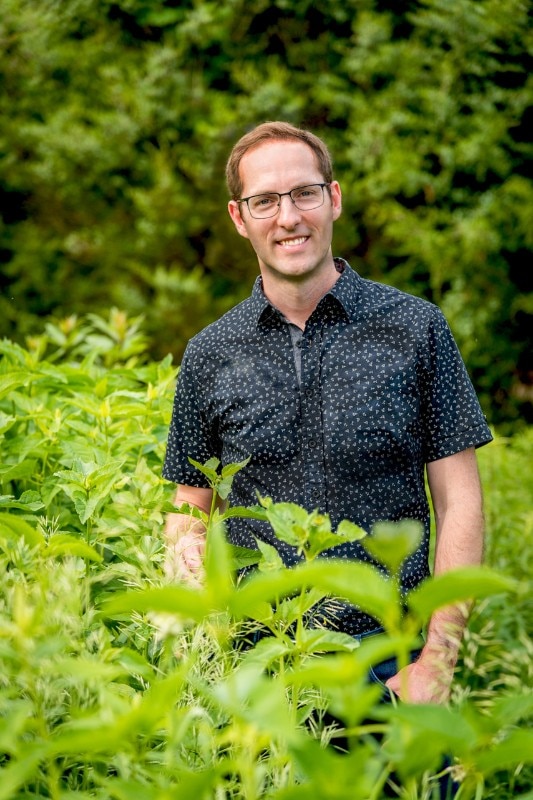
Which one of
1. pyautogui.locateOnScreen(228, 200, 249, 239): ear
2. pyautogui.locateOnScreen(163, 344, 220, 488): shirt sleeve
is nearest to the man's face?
pyautogui.locateOnScreen(228, 200, 249, 239): ear

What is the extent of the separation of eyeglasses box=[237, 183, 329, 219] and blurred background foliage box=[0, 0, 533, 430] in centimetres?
363

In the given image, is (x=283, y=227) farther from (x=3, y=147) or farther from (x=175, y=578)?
(x=3, y=147)

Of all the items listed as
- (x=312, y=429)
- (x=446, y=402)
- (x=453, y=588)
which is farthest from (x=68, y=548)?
(x=446, y=402)

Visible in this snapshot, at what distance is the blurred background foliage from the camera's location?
19.0 feet

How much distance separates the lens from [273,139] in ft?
7.61

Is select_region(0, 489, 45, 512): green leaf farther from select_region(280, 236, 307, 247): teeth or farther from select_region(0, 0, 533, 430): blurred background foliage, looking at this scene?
select_region(0, 0, 533, 430): blurred background foliage

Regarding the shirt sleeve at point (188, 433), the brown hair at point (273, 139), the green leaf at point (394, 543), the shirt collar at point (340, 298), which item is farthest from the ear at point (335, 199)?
the green leaf at point (394, 543)

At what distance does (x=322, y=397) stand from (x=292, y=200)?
0.46 metres

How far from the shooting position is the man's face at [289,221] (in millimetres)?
2248

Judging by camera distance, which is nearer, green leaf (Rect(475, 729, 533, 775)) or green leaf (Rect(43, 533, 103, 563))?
green leaf (Rect(475, 729, 533, 775))

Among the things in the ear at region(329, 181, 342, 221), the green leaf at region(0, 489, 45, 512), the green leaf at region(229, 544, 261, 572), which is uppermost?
the ear at region(329, 181, 342, 221)

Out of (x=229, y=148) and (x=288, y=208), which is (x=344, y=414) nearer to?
(x=288, y=208)

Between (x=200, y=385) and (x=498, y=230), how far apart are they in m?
3.95

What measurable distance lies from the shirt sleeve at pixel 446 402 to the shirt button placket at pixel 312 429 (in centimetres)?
23
